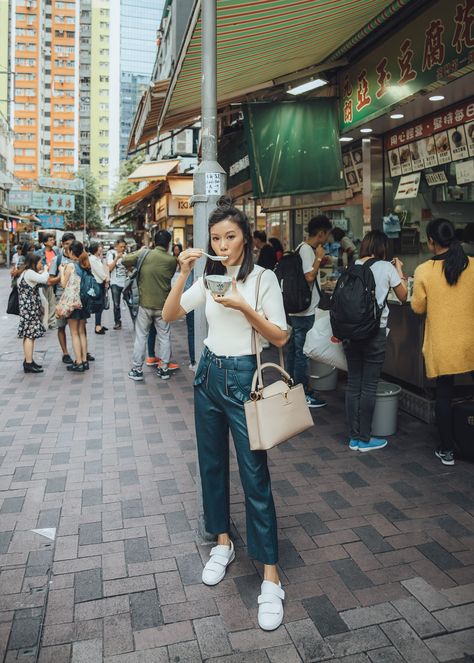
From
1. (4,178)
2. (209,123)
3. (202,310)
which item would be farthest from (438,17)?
(4,178)

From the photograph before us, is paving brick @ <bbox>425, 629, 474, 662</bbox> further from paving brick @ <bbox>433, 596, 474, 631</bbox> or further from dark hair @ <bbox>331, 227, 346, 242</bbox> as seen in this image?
dark hair @ <bbox>331, 227, 346, 242</bbox>

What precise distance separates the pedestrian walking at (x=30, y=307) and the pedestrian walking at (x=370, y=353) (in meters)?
4.94

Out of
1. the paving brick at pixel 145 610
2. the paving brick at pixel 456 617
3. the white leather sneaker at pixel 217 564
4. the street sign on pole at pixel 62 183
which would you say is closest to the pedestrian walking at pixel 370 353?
the white leather sneaker at pixel 217 564

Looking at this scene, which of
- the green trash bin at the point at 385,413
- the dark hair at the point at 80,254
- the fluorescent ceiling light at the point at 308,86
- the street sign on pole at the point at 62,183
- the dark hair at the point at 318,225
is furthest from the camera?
the street sign on pole at the point at 62,183

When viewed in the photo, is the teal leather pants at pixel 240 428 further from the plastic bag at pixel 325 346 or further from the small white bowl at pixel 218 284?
the plastic bag at pixel 325 346

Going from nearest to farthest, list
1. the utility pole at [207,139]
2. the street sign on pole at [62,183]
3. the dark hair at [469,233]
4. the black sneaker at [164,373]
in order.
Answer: the utility pole at [207,139]
the dark hair at [469,233]
the black sneaker at [164,373]
the street sign on pole at [62,183]

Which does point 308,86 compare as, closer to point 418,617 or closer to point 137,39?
point 418,617

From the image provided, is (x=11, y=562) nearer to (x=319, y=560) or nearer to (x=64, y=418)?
(x=319, y=560)

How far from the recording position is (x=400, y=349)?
640 cm

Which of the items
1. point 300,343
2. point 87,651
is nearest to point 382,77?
point 300,343

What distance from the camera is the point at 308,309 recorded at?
246 inches

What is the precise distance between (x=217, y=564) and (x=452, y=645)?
1203 mm

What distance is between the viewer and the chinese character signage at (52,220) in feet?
191

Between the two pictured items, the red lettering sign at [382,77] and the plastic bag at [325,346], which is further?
the red lettering sign at [382,77]
